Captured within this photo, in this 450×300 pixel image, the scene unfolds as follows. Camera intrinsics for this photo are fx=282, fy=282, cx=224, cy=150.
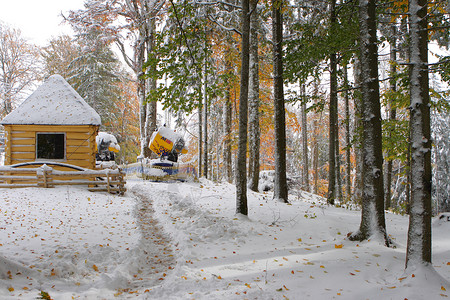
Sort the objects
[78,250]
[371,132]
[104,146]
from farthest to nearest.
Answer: [104,146] → [371,132] → [78,250]

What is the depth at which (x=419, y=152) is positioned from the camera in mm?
3945

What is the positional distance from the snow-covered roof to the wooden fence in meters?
2.21

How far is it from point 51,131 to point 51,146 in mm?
705

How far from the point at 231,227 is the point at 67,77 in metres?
25.5

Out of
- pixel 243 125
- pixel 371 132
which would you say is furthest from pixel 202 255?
pixel 371 132

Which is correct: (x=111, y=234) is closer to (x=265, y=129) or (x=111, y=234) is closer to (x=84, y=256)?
(x=84, y=256)

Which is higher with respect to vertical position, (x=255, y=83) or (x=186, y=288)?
(x=255, y=83)

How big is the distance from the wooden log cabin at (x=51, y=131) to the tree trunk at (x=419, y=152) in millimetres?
12373

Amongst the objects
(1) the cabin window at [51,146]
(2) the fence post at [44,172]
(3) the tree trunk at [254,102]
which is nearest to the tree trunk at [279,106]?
(3) the tree trunk at [254,102]

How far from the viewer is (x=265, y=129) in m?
20.2

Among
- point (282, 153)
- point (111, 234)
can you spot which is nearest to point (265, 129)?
point (282, 153)

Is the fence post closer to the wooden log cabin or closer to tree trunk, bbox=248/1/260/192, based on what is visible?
the wooden log cabin

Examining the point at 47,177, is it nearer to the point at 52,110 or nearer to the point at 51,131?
the point at 51,131

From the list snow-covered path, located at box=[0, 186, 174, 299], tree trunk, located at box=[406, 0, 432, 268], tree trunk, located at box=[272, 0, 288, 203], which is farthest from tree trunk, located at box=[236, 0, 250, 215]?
tree trunk, located at box=[406, 0, 432, 268]
